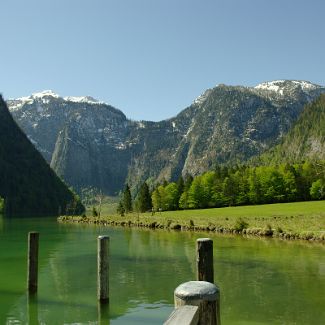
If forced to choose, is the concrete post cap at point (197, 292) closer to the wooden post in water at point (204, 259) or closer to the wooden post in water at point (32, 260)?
the wooden post in water at point (204, 259)

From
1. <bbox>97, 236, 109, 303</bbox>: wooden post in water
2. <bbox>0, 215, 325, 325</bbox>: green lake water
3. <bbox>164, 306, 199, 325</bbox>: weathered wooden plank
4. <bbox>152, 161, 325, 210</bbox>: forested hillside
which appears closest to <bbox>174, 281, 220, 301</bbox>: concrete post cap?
<bbox>164, 306, 199, 325</bbox>: weathered wooden plank

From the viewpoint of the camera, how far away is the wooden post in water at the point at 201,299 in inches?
203

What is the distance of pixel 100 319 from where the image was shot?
19.2m

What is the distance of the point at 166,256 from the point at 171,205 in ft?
343

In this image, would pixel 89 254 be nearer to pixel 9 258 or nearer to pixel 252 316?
pixel 9 258

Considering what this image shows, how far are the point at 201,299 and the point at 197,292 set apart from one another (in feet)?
0.32

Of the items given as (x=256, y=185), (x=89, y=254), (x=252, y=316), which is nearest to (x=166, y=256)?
(x=89, y=254)

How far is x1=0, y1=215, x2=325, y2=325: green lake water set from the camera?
19781 mm

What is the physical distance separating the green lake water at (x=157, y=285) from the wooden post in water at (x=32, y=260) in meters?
0.76

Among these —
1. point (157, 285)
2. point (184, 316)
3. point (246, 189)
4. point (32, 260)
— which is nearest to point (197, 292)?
point (184, 316)

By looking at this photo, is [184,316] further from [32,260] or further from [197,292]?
[32,260]

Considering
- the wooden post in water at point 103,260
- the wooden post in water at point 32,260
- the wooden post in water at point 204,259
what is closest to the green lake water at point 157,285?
the wooden post in water at point 32,260

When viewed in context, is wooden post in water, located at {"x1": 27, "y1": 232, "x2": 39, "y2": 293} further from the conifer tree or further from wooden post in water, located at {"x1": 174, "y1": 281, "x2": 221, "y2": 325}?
the conifer tree

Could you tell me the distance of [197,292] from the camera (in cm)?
517
